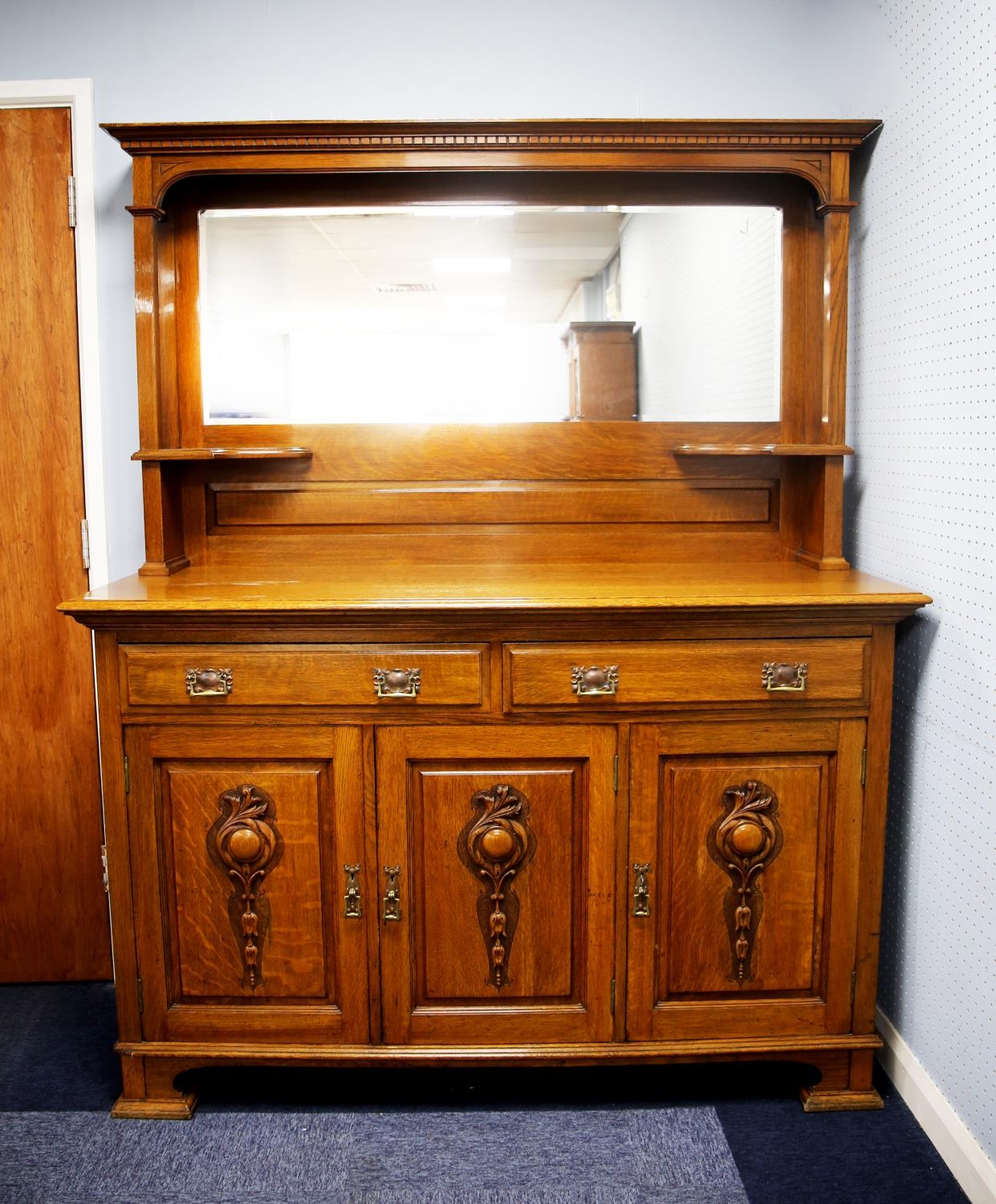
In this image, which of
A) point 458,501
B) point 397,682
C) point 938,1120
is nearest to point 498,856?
point 397,682

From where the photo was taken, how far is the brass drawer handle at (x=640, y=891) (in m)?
1.96

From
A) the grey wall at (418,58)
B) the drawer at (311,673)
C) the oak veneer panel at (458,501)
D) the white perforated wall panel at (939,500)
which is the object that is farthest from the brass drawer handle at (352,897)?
the grey wall at (418,58)

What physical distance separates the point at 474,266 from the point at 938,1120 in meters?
2.08

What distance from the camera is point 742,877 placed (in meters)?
1.97

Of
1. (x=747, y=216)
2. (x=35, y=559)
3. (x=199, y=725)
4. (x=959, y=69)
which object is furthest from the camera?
(x=35, y=559)

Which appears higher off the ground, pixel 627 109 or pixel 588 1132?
pixel 627 109

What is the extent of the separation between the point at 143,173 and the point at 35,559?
98 centimetres

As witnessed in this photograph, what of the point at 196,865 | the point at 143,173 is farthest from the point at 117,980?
the point at 143,173

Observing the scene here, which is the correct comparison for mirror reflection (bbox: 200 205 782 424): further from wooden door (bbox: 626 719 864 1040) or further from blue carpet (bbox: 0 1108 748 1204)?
blue carpet (bbox: 0 1108 748 1204)

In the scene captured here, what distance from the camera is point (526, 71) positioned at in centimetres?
238

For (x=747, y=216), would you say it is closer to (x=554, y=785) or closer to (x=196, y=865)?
(x=554, y=785)

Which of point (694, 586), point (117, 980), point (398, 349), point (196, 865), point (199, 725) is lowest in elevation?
point (117, 980)

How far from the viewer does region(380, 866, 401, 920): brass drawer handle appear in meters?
1.96

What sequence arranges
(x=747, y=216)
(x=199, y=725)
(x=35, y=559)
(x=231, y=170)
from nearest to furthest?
(x=199, y=725) < (x=231, y=170) < (x=747, y=216) < (x=35, y=559)
